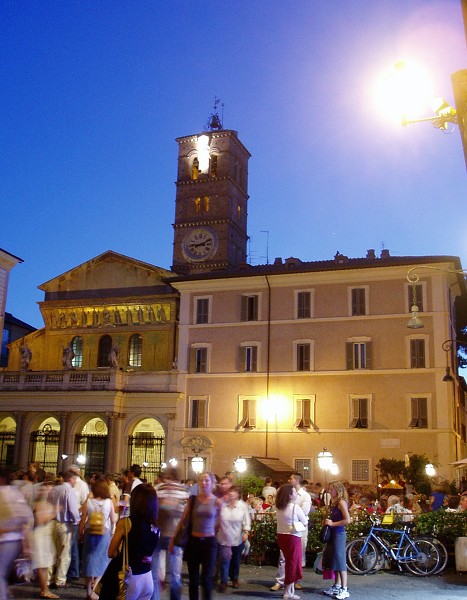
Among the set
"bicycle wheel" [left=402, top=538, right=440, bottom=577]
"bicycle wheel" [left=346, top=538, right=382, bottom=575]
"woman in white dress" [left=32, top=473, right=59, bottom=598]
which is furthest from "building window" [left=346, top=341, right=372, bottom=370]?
"woman in white dress" [left=32, top=473, right=59, bottom=598]

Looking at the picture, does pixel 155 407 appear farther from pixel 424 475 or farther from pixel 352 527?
pixel 352 527

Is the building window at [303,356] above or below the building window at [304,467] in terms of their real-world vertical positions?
above

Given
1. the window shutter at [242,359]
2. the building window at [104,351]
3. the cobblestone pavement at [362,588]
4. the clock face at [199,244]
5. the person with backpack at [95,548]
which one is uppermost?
the clock face at [199,244]

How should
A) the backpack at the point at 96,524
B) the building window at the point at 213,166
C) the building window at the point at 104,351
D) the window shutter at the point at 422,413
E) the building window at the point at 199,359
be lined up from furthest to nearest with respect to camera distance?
the building window at the point at 213,166
the building window at the point at 104,351
the building window at the point at 199,359
the window shutter at the point at 422,413
the backpack at the point at 96,524

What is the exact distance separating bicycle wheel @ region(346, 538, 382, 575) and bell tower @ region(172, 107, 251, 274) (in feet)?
137

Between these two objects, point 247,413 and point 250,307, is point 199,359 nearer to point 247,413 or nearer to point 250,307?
point 250,307

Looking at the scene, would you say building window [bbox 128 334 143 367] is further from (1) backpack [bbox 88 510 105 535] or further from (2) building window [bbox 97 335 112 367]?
(1) backpack [bbox 88 510 105 535]

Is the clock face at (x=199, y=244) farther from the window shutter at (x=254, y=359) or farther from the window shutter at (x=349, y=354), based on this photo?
the window shutter at (x=349, y=354)

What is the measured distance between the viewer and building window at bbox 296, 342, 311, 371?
36.5m

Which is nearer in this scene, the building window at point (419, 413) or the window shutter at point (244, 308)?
the building window at point (419, 413)

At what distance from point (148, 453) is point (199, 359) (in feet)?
19.8

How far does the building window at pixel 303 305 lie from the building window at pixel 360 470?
7920 mm

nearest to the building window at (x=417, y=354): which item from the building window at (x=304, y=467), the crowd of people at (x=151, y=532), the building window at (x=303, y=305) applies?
the building window at (x=303, y=305)

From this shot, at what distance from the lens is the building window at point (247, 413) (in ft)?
120
